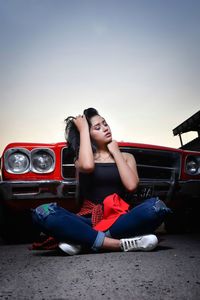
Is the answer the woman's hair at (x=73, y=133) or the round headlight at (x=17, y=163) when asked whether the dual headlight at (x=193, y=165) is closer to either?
the woman's hair at (x=73, y=133)


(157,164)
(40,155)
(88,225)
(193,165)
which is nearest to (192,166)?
(193,165)

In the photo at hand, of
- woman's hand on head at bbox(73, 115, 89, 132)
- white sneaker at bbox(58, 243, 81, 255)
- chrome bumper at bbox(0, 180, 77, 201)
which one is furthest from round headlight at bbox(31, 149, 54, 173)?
white sneaker at bbox(58, 243, 81, 255)

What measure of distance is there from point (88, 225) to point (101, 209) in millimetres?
270

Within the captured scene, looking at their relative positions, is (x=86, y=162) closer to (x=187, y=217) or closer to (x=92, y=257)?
(x=92, y=257)

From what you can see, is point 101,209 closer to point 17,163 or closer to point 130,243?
point 130,243

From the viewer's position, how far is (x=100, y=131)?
9.10 ft

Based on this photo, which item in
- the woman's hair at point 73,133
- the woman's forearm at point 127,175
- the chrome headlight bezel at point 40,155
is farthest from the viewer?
the chrome headlight bezel at point 40,155

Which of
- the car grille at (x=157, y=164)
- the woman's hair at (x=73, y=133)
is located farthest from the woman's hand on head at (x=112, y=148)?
the car grille at (x=157, y=164)

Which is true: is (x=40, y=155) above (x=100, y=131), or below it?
below

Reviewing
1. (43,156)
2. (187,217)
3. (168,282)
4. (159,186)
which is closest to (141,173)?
(159,186)

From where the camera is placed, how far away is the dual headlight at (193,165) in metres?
3.88

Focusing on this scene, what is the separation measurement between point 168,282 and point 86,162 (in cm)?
116

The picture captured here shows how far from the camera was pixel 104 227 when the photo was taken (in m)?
2.40

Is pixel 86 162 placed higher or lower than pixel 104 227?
higher
